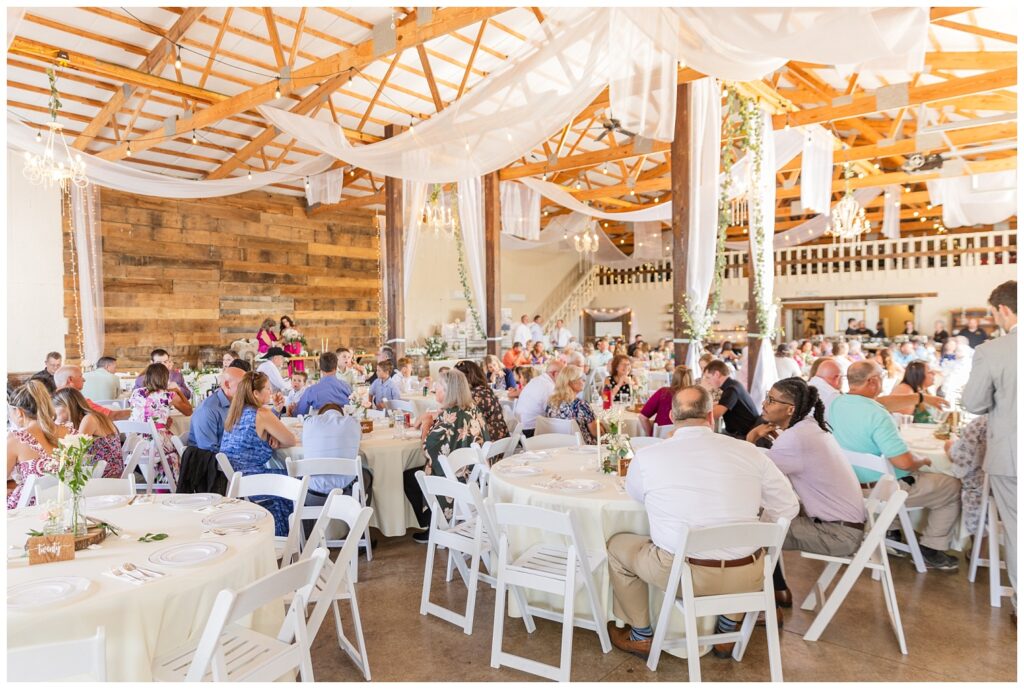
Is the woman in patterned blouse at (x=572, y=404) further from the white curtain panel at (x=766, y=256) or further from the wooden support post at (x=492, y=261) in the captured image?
the wooden support post at (x=492, y=261)

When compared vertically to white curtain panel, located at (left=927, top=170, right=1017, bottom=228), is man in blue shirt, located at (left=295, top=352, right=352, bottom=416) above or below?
below

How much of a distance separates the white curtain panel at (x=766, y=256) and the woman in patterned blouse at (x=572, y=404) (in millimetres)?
3189

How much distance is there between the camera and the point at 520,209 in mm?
10938

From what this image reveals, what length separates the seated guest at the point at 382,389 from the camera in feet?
22.3

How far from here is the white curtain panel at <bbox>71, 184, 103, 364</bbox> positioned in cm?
856

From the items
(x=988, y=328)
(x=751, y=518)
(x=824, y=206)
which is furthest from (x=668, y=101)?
(x=988, y=328)

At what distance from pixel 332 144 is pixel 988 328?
16382 millimetres

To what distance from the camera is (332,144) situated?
269 inches

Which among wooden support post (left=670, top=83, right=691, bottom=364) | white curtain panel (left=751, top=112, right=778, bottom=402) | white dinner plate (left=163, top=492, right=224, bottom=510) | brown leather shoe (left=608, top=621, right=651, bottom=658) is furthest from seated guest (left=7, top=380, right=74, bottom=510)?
white curtain panel (left=751, top=112, right=778, bottom=402)

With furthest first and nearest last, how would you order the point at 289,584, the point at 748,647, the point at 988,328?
the point at 988,328 < the point at 748,647 < the point at 289,584

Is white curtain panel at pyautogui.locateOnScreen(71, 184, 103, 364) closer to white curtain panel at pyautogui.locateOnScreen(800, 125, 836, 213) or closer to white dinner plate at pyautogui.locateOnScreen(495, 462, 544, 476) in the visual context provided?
white dinner plate at pyautogui.locateOnScreen(495, 462, 544, 476)

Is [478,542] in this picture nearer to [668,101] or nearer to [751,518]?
[751,518]

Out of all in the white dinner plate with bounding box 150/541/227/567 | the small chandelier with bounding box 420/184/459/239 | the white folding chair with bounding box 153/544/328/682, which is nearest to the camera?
the white folding chair with bounding box 153/544/328/682

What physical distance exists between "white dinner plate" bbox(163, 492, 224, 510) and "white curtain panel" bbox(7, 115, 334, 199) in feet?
16.5
